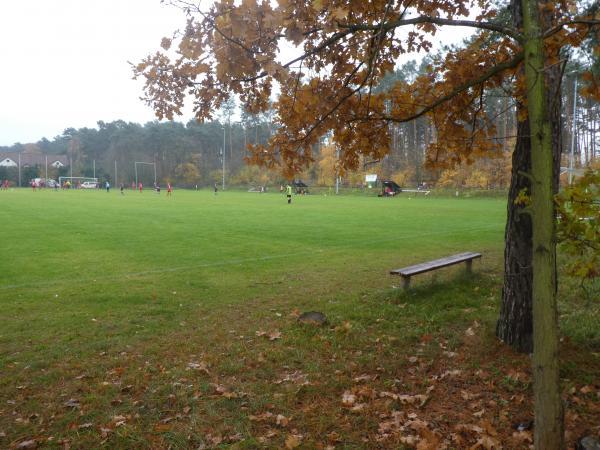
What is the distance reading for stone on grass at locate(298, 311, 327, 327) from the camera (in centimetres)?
662

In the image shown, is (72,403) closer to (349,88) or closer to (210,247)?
(349,88)

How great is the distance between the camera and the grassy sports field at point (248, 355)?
4.04 m

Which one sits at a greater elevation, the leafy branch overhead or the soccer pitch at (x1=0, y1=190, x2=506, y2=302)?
the leafy branch overhead

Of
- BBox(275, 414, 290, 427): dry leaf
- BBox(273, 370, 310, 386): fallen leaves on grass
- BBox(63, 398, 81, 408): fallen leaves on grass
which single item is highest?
BBox(273, 370, 310, 386): fallen leaves on grass

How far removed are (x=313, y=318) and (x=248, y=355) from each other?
1314mm

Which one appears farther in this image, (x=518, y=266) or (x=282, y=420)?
(x=518, y=266)

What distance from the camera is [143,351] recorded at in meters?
5.98

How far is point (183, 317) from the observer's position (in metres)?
7.51

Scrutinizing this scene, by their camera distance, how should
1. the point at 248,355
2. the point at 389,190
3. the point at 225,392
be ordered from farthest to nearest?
the point at 389,190, the point at 248,355, the point at 225,392

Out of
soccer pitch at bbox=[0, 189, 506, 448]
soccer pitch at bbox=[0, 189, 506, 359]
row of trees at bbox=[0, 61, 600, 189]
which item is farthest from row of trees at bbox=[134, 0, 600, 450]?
row of trees at bbox=[0, 61, 600, 189]

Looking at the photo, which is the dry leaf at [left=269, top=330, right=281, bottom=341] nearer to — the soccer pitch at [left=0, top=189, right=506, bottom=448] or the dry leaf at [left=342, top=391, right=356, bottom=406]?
the soccer pitch at [left=0, top=189, right=506, bottom=448]

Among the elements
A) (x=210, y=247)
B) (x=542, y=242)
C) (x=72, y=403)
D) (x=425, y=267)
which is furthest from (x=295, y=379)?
(x=210, y=247)

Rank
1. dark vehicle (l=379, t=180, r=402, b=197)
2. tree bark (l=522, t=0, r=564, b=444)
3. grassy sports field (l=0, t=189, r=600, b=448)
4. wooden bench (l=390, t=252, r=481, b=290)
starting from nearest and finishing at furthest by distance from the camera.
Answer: tree bark (l=522, t=0, r=564, b=444) → grassy sports field (l=0, t=189, r=600, b=448) → wooden bench (l=390, t=252, r=481, b=290) → dark vehicle (l=379, t=180, r=402, b=197)

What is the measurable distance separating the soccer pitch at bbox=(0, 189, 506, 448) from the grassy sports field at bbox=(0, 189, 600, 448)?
26mm
